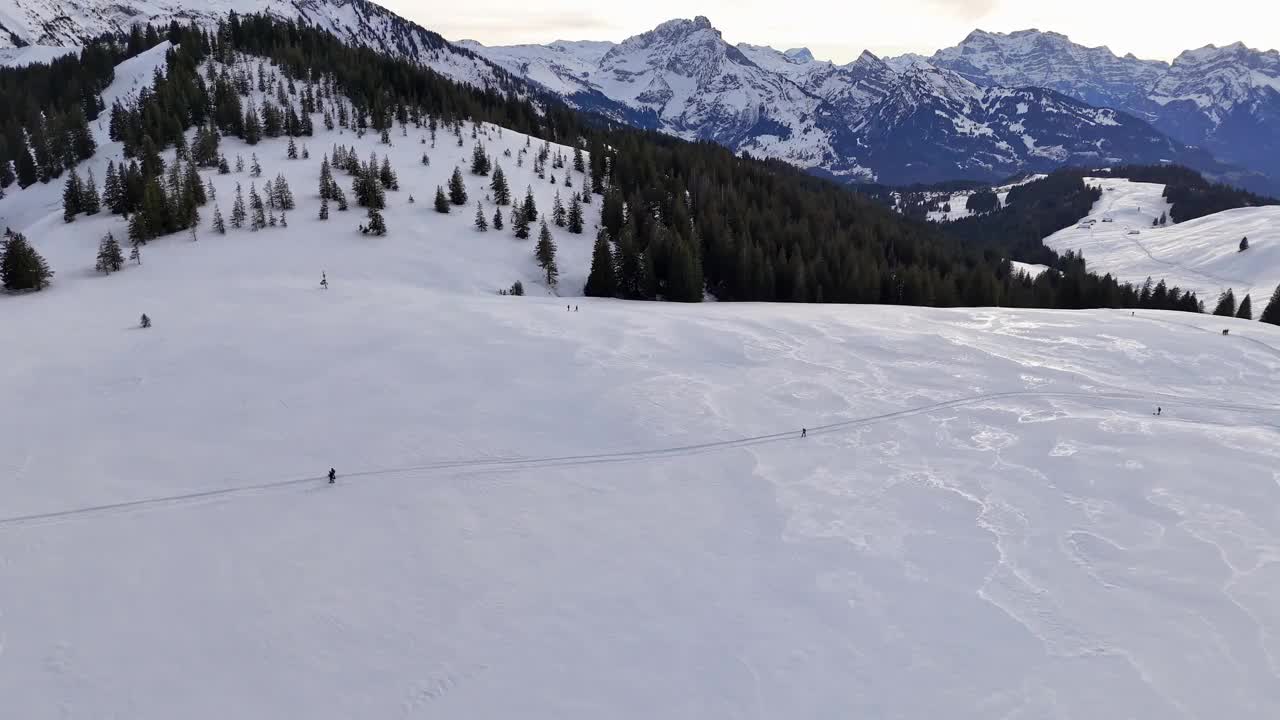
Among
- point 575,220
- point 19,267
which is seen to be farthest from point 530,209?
point 19,267

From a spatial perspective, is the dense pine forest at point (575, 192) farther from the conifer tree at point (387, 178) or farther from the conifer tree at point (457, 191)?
the conifer tree at point (457, 191)

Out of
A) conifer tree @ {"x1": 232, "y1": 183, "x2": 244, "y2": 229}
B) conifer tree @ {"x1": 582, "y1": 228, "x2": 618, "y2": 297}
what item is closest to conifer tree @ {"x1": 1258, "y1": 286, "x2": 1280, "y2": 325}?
conifer tree @ {"x1": 582, "y1": 228, "x2": 618, "y2": 297}

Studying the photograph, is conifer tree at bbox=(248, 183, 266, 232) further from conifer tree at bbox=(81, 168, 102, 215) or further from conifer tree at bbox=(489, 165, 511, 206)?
conifer tree at bbox=(489, 165, 511, 206)

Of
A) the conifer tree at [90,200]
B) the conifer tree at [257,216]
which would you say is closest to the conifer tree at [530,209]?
the conifer tree at [257,216]

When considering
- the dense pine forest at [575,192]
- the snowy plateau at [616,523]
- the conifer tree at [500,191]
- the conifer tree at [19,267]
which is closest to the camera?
the snowy plateau at [616,523]

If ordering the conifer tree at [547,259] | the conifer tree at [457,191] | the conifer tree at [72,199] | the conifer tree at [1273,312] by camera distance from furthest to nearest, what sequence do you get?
the conifer tree at [1273,312]
the conifer tree at [457,191]
the conifer tree at [547,259]
the conifer tree at [72,199]

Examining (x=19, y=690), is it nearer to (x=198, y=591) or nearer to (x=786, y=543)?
(x=198, y=591)

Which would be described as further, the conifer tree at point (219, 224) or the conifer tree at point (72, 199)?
the conifer tree at point (72, 199)

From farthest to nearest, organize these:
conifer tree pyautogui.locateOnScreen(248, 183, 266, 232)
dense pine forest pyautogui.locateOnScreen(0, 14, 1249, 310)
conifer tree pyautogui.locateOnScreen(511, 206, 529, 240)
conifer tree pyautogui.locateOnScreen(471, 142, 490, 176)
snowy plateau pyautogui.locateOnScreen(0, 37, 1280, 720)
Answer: conifer tree pyautogui.locateOnScreen(471, 142, 490, 176) < conifer tree pyautogui.locateOnScreen(511, 206, 529, 240) < dense pine forest pyautogui.locateOnScreen(0, 14, 1249, 310) < conifer tree pyautogui.locateOnScreen(248, 183, 266, 232) < snowy plateau pyautogui.locateOnScreen(0, 37, 1280, 720)
